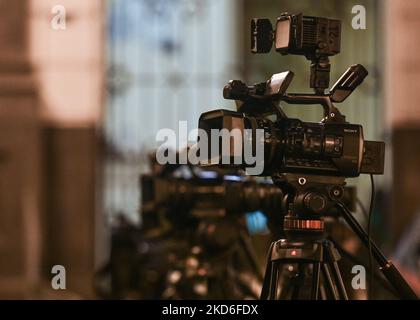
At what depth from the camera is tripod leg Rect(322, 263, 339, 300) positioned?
3387 mm

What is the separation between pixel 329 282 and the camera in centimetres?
341

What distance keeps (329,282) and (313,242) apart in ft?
0.43

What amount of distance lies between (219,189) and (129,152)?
617 centimetres

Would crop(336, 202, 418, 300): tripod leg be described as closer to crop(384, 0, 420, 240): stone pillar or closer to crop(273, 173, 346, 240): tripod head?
crop(273, 173, 346, 240): tripod head

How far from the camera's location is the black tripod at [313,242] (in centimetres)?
336

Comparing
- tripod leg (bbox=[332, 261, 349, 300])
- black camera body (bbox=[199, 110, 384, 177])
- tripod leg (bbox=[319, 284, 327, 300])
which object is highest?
black camera body (bbox=[199, 110, 384, 177])

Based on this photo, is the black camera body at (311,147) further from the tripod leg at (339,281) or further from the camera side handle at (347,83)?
the tripod leg at (339,281)

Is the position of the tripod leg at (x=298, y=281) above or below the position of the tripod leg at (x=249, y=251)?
above

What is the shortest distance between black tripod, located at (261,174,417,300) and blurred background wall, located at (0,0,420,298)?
663 centimetres

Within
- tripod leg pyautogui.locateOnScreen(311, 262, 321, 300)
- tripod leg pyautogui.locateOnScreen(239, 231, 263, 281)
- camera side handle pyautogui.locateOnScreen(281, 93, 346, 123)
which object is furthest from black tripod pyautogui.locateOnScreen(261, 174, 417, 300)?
tripod leg pyautogui.locateOnScreen(239, 231, 263, 281)

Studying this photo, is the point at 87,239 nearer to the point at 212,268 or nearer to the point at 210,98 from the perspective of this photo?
the point at 210,98

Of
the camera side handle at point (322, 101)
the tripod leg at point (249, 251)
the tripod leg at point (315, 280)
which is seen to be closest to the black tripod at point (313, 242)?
the tripod leg at point (315, 280)

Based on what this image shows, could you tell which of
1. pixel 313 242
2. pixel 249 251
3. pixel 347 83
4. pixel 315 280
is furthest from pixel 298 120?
pixel 249 251

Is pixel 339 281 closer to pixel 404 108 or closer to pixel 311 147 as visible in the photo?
pixel 311 147
